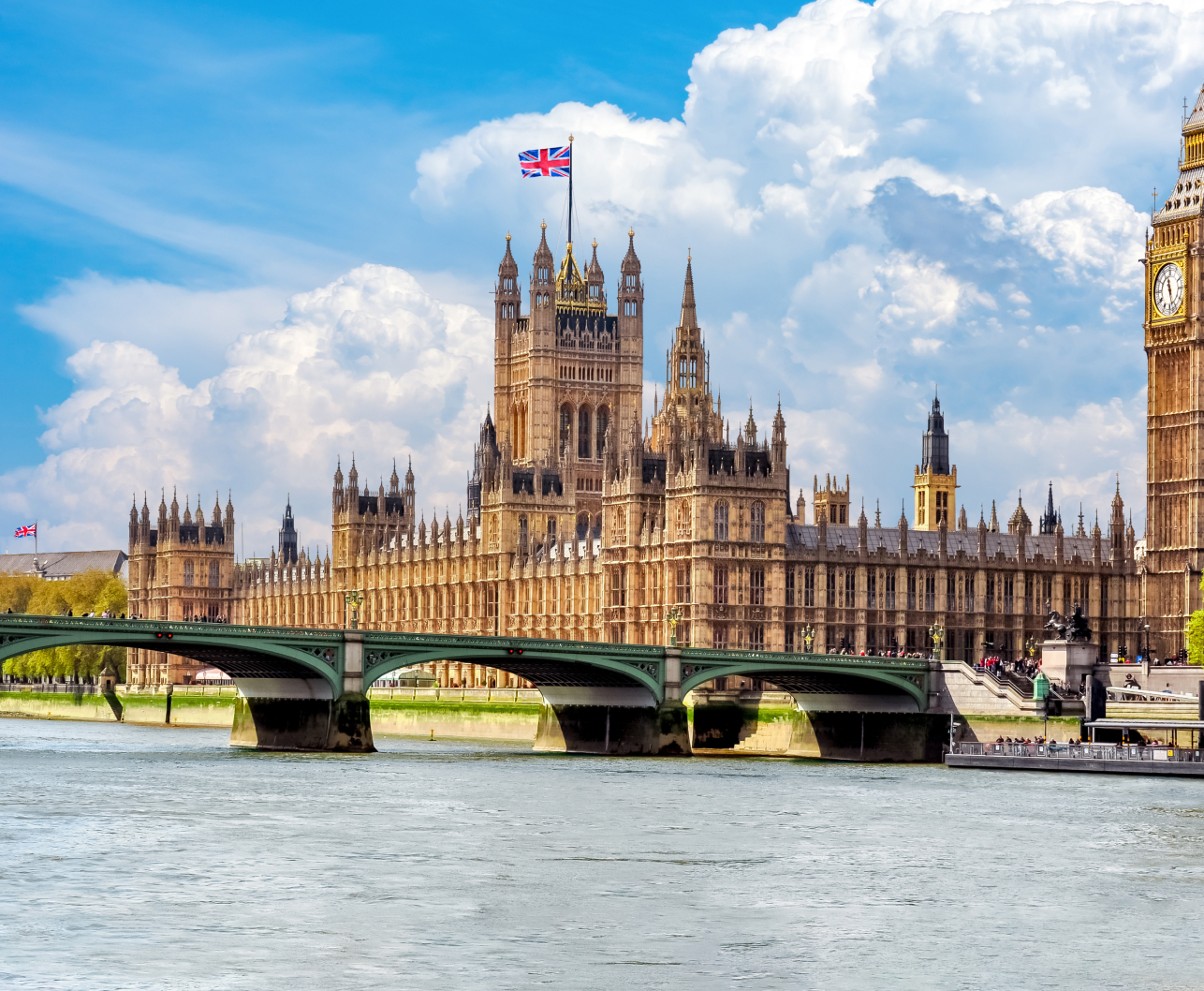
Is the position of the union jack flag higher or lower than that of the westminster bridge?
higher

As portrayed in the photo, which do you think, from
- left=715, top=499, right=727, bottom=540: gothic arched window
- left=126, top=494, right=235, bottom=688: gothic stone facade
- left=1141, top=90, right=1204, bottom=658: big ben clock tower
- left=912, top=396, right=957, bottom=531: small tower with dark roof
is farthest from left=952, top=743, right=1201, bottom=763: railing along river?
→ left=126, top=494, right=235, bottom=688: gothic stone facade

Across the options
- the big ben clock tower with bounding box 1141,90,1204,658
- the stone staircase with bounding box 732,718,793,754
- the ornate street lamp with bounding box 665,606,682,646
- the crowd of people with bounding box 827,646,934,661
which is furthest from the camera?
the big ben clock tower with bounding box 1141,90,1204,658

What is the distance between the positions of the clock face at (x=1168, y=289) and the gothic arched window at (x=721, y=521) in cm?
2625

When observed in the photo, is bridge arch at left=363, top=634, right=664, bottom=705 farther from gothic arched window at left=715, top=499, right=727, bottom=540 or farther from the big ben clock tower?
the big ben clock tower

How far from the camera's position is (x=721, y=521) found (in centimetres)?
10975

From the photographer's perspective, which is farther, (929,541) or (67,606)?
(67,606)

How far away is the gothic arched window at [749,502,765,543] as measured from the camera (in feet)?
361

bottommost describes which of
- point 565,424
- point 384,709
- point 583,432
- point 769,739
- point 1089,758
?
point 1089,758

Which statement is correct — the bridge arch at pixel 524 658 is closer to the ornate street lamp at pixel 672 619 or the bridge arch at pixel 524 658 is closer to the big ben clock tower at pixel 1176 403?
the ornate street lamp at pixel 672 619

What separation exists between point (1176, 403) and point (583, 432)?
59.4m

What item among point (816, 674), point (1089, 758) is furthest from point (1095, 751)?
point (816, 674)

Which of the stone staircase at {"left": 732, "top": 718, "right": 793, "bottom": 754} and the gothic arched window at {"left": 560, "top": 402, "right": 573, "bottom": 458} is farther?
the gothic arched window at {"left": 560, "top": 402, "right": 573, "bottom": 458}

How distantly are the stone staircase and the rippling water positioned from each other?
23111 millimetres

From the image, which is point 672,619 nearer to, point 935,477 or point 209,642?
point 209,642
